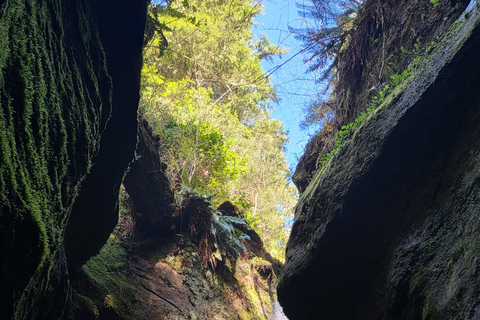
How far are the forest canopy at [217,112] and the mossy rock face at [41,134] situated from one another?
2.17m

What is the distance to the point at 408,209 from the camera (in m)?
3.18

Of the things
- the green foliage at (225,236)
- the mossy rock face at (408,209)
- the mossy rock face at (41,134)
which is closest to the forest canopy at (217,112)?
the green foliage at (225,236)

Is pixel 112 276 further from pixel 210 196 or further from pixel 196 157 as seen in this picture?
pixel 196 157

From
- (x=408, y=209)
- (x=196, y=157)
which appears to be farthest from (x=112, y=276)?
(x=408, y=209)

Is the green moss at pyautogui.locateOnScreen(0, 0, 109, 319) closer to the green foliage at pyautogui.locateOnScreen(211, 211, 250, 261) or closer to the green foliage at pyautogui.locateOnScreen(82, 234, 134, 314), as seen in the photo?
the green foliage at pyautogui.locateOnScreen(82, 234, 134, 314)

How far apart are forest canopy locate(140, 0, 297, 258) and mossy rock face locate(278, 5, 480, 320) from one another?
2.65 m

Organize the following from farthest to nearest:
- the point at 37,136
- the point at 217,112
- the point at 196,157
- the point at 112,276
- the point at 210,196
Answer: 1. the point at 217,112
2. the point at 196,157
3. the point at 210,196
4. the point at 112,276
5. the point at 37,136

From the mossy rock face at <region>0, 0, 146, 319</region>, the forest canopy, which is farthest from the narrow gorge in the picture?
the forest canopy

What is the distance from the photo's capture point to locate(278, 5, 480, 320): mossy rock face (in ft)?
7.89

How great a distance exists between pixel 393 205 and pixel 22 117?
132 inches

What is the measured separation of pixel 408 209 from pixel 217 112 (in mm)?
8666

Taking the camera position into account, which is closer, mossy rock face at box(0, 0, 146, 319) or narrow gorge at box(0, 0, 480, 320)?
mossy rock face at box(0, 0, 146, 319)

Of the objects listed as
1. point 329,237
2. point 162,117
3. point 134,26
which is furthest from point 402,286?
point 162,117

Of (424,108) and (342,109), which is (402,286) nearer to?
(424,108)
